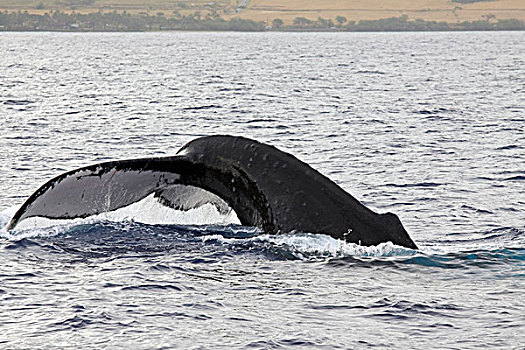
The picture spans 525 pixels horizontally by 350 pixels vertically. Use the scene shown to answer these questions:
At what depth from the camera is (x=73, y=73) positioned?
204 feet

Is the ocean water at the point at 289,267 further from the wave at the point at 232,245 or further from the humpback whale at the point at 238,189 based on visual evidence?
the humpback whale at the point at 238,189

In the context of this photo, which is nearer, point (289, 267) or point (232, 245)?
point (289, 267)

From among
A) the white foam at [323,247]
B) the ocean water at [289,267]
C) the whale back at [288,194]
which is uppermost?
the whale back at [288,194]

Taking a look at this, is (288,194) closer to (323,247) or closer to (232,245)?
(323,247)

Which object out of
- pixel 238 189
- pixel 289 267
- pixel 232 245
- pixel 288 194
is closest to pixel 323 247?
pixel 289 267

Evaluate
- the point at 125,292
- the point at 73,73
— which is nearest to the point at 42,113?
the point at 125,292

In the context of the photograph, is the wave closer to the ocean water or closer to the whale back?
the ocean water

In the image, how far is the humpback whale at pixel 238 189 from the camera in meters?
7.79

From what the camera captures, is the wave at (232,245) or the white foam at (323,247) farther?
the wave at (232,245)

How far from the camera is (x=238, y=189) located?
7988 mm

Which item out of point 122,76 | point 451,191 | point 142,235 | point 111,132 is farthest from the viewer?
point 122,76

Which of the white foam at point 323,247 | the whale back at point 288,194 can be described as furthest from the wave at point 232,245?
the whale back at point 288,194

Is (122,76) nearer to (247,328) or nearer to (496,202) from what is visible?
(496,202)

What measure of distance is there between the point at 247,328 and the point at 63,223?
3.77 m
